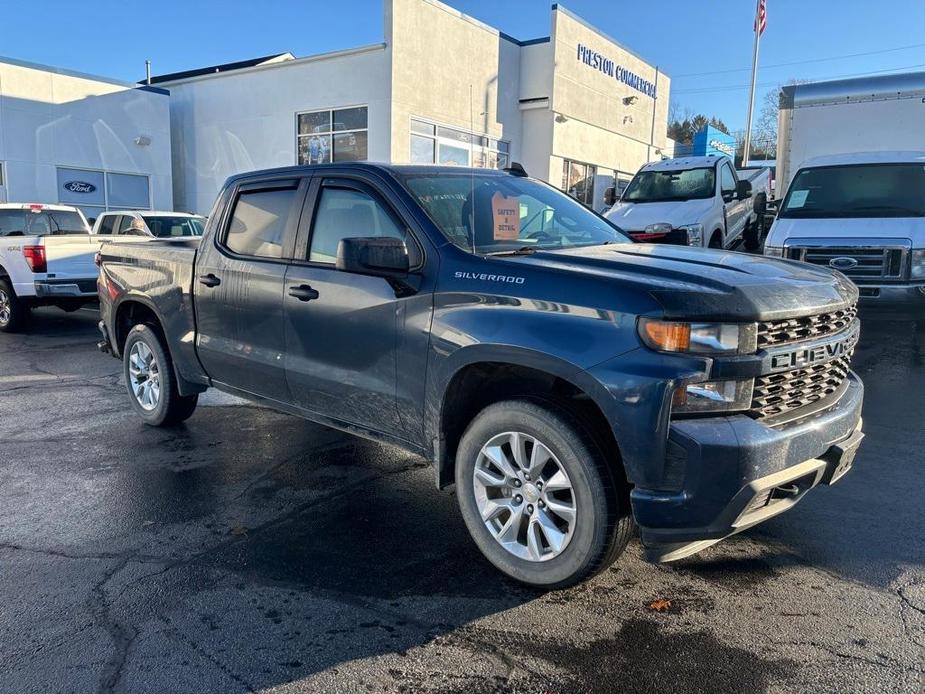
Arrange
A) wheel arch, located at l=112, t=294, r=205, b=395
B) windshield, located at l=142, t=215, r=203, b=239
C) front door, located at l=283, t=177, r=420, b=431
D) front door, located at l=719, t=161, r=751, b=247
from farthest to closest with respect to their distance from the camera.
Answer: windshield, located at l=142, t=215, r=203, b=239
front door, located at l=719, t=161, r=751, b=247
wheel arch, located at l=112, t=294, r=205, b=395
front door, located at l=283, t=177, r=420, b=431

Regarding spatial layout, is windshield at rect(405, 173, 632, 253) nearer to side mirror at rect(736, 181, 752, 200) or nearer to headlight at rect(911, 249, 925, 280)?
headlight at rect(911, 249, 925, 280)

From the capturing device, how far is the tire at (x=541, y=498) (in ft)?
9.98

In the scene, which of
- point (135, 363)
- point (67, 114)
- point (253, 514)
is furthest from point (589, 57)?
point (253, 514)

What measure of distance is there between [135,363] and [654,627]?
15.6 ft

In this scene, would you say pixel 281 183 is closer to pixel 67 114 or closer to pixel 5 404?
pixel 5 404

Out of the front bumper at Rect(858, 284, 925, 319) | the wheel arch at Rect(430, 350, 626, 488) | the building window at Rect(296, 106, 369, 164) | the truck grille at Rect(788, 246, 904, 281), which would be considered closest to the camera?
the wheel arch at Rect(430, 350, 626, 488)

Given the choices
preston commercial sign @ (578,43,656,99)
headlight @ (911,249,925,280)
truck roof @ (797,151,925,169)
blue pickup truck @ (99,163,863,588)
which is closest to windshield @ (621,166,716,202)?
truck roof @ (797,151,925,169)

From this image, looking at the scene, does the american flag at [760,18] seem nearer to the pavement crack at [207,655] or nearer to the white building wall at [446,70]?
the white building wall at [446,70]

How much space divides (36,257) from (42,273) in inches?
9.3

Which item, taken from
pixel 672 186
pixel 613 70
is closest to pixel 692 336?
pixel 672 186

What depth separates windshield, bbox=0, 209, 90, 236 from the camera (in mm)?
11352

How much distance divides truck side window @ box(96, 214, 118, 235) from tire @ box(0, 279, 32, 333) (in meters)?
3.35

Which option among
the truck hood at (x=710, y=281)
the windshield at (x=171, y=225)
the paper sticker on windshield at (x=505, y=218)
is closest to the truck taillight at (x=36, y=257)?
the windshield at (x=171, y=225)

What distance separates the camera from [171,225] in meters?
13.5
